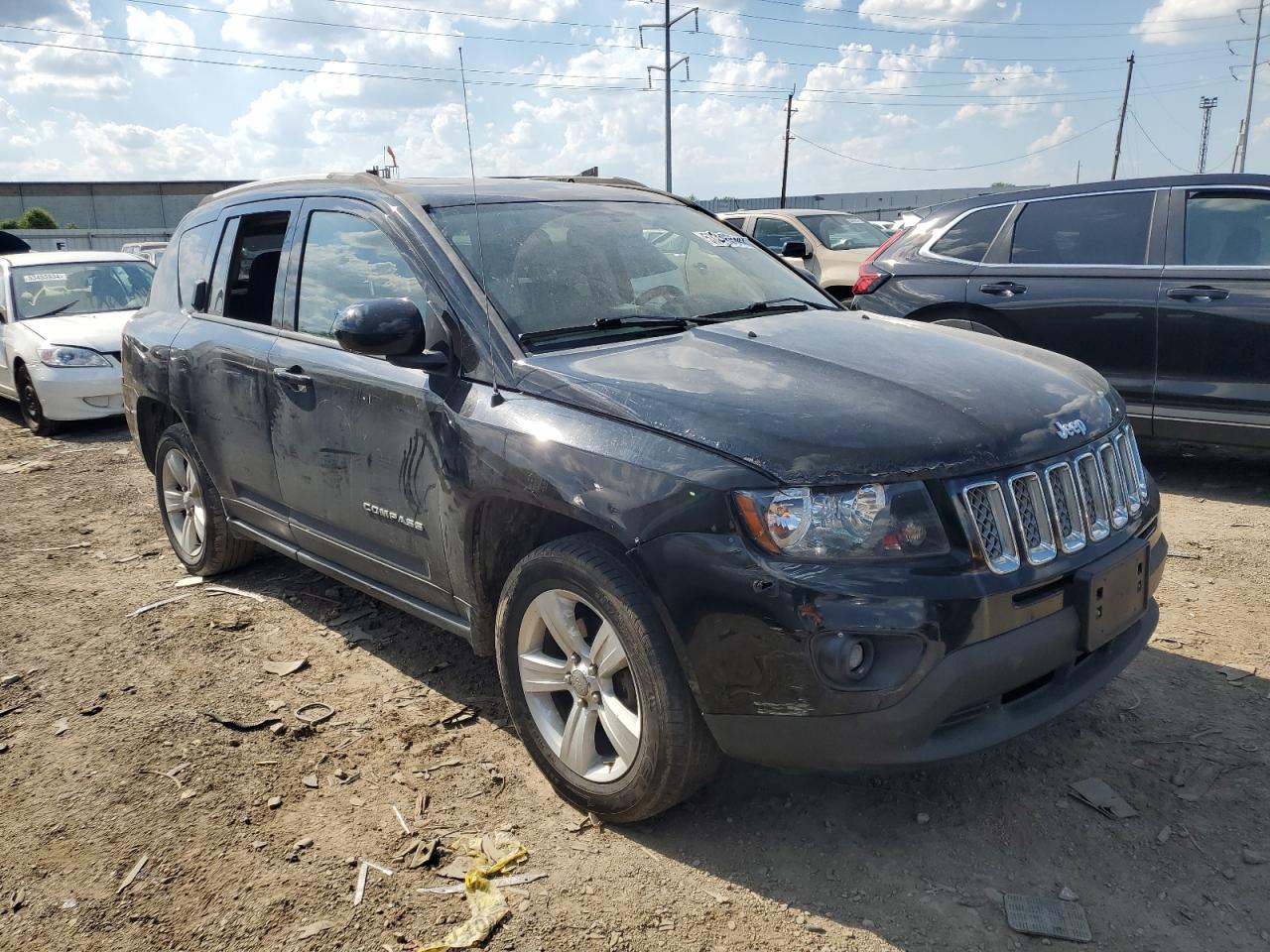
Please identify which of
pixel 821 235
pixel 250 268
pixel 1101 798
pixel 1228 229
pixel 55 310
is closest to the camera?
pixel 1101 798

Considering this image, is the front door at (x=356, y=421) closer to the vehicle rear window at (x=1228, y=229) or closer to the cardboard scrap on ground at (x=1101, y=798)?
the cardboard scrap on ground at (x=1101, y=798)

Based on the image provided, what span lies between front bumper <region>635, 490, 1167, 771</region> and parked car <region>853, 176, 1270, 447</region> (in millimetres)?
3847

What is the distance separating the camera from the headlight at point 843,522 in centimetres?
245

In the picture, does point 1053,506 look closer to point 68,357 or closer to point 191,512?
point 191,512

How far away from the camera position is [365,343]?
316cm

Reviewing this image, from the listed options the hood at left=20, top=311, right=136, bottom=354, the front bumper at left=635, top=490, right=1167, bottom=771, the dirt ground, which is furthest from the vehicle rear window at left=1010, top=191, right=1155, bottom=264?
the hood at left=20, top=311, right=136, bottom=354

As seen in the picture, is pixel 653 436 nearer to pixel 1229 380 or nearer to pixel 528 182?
pixel 528 182

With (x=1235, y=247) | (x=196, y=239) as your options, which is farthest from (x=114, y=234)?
(x=1235, y=247)

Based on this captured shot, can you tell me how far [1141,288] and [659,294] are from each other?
12.3ft

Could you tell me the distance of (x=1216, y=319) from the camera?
5.73 metres

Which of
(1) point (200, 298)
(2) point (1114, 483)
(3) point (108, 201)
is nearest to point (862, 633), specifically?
(2) point (1114, 483)

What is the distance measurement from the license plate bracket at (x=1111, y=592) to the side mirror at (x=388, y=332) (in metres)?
2.01

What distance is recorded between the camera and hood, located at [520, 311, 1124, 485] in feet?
8.27

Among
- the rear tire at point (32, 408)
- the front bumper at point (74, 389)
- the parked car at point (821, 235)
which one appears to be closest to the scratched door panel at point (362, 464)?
the front bumper at point (74, 389)
